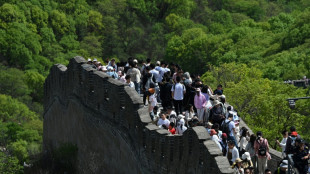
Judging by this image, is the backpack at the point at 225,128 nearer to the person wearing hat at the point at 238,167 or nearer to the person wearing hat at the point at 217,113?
the person wearing hat at the point at 217,113

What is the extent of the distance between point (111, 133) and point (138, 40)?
323 ft

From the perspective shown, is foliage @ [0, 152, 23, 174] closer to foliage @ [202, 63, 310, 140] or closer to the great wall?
the great wall

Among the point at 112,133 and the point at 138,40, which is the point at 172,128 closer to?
the point at 112,133

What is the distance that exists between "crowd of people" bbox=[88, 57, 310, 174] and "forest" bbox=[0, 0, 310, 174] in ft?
102

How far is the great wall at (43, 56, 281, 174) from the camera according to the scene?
21.9 meters

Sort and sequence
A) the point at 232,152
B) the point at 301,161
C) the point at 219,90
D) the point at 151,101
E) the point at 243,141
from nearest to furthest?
the point at 301,161 → the point at 232,152 → the point at 243,141 → the point at 219,90 → the point at 151,101

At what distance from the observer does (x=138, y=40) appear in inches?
5034

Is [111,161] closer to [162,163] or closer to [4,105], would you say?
[162,163]

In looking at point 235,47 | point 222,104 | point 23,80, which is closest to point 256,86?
point 222,104

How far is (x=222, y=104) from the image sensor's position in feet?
80.0

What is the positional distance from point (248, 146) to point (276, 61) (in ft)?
200

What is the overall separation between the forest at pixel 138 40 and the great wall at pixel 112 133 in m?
24.6

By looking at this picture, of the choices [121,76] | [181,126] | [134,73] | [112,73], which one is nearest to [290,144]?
[181,126]

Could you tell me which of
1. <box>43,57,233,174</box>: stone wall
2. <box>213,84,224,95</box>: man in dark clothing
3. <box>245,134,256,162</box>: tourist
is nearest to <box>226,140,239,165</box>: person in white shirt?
<box>43,57,233,174</box>: stone wall
